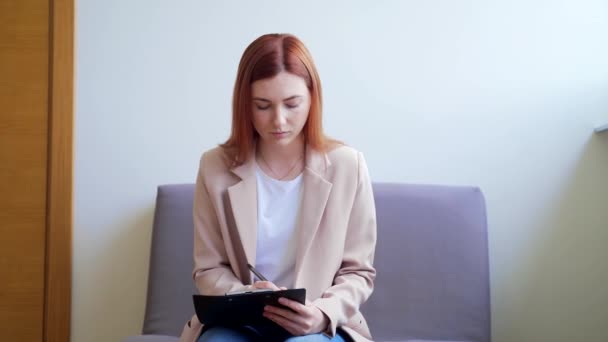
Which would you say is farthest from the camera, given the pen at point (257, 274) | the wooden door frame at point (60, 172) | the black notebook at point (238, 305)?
the wooden door frame at point (60, 172)

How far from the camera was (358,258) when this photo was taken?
161 cm

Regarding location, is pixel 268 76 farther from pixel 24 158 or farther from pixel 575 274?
pixel 575 274

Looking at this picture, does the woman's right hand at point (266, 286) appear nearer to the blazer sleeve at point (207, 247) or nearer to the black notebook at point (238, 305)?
the black notebook at point (238, 305)

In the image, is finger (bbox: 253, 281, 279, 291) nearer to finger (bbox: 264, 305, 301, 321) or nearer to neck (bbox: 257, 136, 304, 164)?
finger (bbox: 264, 305, 301, 321)

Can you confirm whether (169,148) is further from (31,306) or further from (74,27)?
(31,306)

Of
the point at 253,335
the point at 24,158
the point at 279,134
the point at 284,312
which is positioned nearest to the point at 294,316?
the point at 284,312

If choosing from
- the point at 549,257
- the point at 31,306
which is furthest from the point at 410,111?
the point at 31,306

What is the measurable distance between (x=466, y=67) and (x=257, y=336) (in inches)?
46.1

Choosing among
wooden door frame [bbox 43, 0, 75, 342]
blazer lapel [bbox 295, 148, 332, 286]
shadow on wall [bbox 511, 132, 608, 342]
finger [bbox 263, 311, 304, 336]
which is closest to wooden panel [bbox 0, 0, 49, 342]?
wooden door frame [bbox 43, 0, 75, 342]

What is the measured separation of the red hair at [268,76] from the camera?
1.56 metres

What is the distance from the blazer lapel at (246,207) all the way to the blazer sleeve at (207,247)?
0.07m

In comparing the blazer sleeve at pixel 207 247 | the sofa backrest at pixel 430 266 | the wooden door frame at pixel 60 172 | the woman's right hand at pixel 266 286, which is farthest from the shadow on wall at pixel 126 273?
the woman's right hand at pixel 266 286

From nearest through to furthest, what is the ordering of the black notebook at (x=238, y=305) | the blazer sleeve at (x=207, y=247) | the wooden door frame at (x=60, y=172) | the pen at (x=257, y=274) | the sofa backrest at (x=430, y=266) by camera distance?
1. the black notebook at (x=238, y=305)
2. the pen at (x=257, y=274)
3. the blazer sleeve at (x=207, y=247)
4. the sofa backrest at (x=430, y=266)
5. the wooden door frame at (x=60, y=172)

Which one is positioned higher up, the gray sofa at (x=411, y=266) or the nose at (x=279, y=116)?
the nose at (x=279, y=116)
